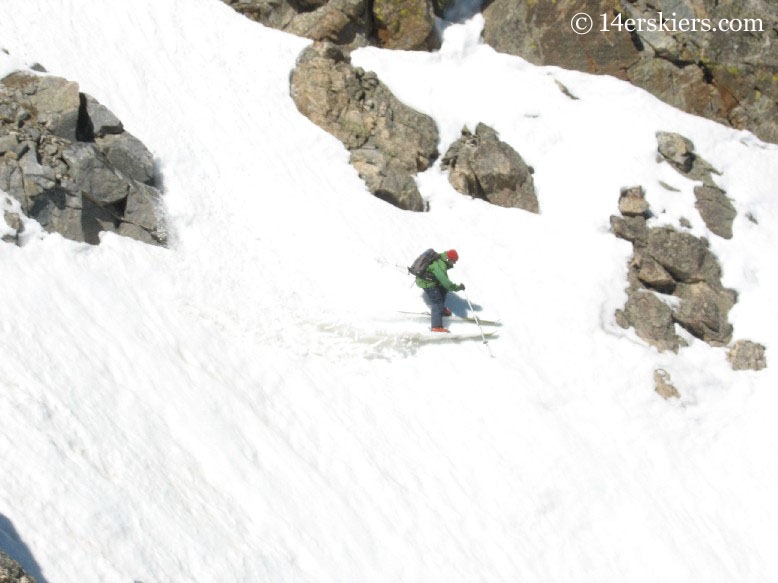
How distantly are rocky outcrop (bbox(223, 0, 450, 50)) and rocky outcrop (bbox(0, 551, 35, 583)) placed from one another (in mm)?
18102

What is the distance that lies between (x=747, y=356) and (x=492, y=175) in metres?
7.74

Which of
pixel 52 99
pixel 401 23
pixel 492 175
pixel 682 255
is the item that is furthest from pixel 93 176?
pixel 682 255

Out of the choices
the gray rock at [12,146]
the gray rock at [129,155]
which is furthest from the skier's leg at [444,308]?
the gray rock at [12,146]

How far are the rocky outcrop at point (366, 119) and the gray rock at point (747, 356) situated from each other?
8.38m

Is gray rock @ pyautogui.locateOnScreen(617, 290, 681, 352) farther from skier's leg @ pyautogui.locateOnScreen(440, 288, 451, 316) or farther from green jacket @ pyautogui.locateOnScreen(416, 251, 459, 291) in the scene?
green jacket @ pyautogui.locateOnScreen(416, 251, 459, 291)

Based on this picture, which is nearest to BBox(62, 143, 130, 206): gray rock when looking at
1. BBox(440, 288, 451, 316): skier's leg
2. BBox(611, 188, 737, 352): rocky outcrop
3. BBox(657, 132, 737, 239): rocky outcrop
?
BBox(440, 288, 451, 316): skier's leg

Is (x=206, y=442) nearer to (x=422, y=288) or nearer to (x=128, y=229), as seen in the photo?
(x=128, y=229)

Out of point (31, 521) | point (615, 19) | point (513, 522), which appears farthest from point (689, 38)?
point (31, 521)

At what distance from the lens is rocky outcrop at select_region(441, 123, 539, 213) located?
20781 mm

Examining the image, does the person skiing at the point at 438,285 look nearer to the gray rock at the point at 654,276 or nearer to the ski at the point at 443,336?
the ski at the point at 443,336

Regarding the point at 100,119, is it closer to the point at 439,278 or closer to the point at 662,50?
the point at 439,278

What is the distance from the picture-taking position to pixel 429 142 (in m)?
21.2

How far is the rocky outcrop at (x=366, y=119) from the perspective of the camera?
65.8 feet

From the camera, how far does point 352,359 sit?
15609 mm
